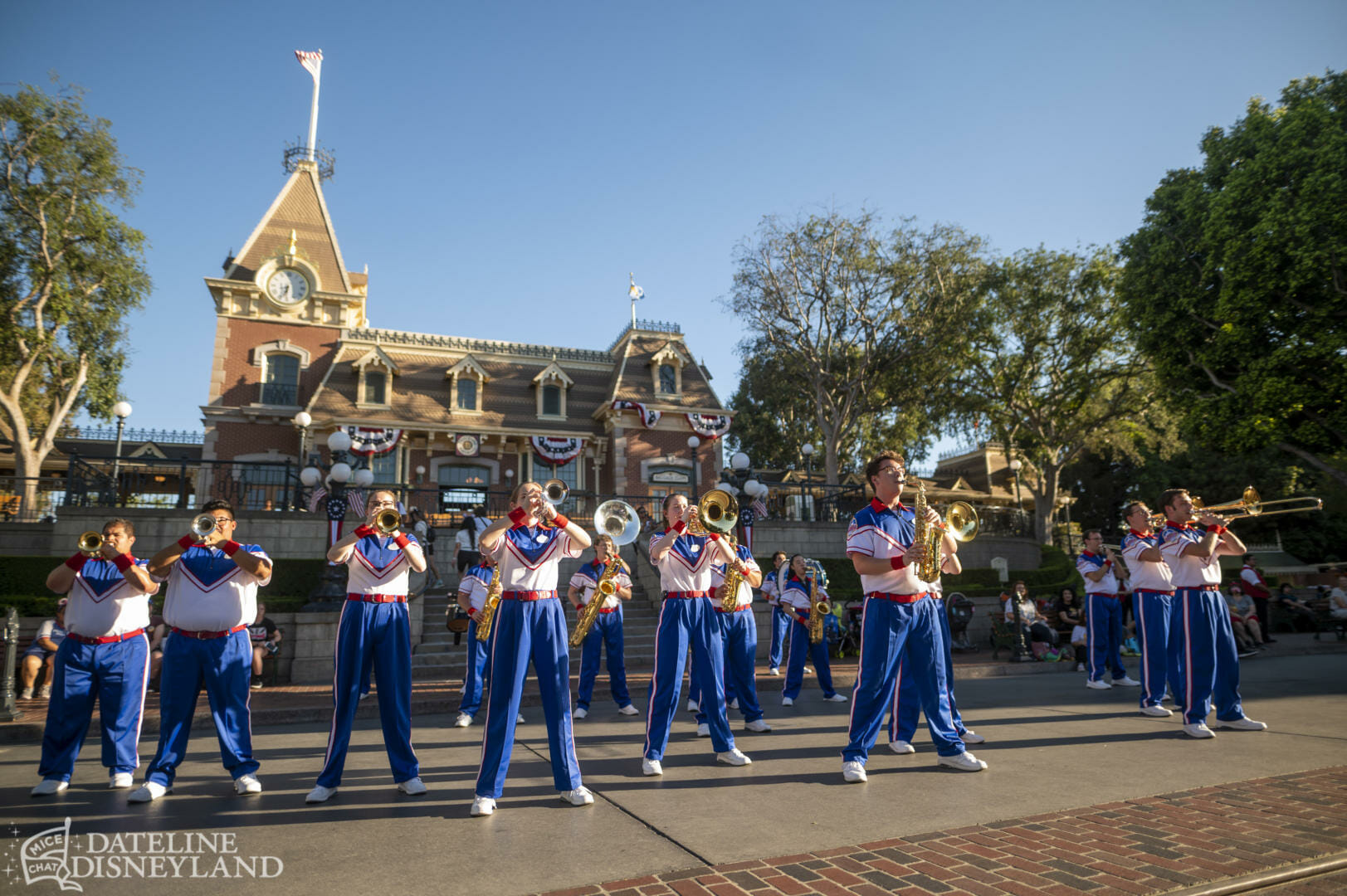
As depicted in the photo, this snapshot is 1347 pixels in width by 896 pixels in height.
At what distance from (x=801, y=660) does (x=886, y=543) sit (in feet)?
15.4

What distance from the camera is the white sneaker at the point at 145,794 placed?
5164mm

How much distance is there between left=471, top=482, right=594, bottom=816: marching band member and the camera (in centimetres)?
493

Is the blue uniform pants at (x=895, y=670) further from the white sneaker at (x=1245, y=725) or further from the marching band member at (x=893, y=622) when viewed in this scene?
the white sneaker at (x=1245, y=725)

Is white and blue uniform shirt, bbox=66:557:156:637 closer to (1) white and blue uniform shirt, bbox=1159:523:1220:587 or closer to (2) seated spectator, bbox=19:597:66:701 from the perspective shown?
(2) seated spectator, bbox=19:597:66:701

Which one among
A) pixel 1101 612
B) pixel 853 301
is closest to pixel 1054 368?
pixel 853 301

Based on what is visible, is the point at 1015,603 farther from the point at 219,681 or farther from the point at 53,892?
the point at 53,892

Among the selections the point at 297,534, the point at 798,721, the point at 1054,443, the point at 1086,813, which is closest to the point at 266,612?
the point at 297,534

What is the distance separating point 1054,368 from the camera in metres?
30.3

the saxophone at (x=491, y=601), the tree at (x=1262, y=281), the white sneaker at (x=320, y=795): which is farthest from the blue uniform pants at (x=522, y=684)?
the tree at (x=1262, y=281)

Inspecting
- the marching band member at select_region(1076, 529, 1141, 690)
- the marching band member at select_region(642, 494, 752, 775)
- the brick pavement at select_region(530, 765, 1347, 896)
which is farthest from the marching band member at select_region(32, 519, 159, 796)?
the marching band member at select_region(1076, 529, 1141, 690)

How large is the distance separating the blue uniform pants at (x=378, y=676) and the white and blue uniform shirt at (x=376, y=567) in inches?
5.1

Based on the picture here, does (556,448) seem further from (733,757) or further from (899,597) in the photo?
(899,597)

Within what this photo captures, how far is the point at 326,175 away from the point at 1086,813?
116 ft

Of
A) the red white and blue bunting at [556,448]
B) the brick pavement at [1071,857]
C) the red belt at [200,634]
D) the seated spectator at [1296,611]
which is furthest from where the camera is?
the red white and blue bunting at [556,448]
